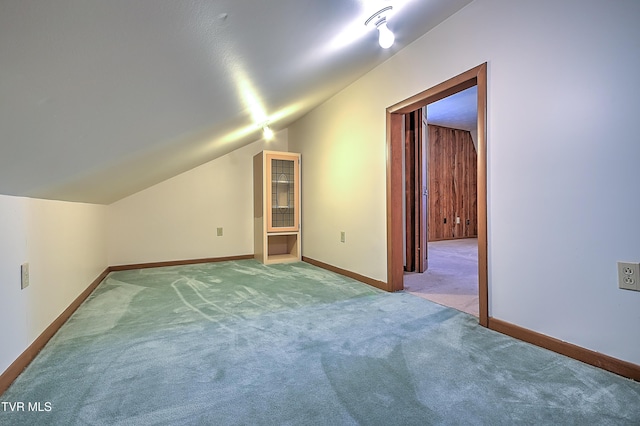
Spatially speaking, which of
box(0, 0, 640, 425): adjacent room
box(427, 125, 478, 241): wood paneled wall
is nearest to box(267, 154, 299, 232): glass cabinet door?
box(0, 0, 640, 425): adjacent room

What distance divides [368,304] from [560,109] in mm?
1638

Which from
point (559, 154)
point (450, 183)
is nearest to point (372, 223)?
point (559, 154)

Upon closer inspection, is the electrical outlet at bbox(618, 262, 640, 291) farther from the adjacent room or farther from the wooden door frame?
the wooden door frame

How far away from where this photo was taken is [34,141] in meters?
0.96

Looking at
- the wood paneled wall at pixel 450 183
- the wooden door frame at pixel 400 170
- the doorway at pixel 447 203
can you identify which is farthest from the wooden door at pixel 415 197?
the wood paneled wall at pixel 450 183

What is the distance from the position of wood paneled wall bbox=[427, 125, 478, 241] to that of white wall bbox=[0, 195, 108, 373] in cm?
570

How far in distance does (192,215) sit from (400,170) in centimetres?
288

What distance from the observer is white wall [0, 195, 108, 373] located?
48.7 inches

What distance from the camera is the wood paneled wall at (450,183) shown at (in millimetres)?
6234

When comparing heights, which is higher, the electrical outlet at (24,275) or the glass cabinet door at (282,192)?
the glass cabinet door at (282,192)

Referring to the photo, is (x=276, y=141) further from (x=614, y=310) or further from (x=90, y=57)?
(x=614, y=310)

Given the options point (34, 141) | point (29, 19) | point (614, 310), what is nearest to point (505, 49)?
point (614, 310)

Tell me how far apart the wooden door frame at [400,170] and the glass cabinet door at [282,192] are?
6.07 feet

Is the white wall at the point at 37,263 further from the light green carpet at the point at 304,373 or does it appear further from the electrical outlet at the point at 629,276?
the electrical outlet at the point at 629,276
